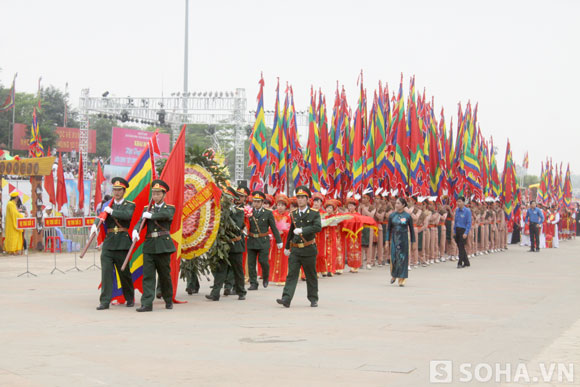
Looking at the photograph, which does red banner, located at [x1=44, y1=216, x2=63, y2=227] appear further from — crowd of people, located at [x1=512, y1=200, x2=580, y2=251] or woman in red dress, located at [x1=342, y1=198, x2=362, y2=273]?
crowd of people, located at [x1=512, y1=200, x2=580, y2=251]

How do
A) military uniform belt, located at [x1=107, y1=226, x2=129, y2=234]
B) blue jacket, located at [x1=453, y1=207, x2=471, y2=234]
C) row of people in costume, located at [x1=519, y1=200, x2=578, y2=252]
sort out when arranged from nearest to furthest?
military uniform belt, located at [x1=107, y1=226, x2=129, y2=234] < blue jacket, located at [x1=453, y1=207, x2=471, y2=234] < row of people in costume, located at [x1=519, y1=200, x2=578, y2=252]

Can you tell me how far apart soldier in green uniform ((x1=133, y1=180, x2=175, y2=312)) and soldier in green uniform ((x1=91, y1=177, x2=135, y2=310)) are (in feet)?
1.15

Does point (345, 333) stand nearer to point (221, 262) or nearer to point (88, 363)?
point (88, 363)

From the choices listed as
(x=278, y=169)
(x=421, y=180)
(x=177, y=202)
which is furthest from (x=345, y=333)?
(x=421, y=180)

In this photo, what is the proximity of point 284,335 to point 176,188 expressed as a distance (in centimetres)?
383

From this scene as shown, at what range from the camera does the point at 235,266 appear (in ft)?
42.5

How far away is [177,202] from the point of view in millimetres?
11938

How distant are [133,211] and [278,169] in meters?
9.63

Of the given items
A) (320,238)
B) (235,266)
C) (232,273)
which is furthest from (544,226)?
(235,266)

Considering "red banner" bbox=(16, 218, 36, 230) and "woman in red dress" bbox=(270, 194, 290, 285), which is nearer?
"woman in red dress" bbox=(270, 194, 290, 285)

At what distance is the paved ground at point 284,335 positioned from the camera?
6.91 meters

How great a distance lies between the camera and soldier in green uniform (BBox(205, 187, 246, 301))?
12727 mm

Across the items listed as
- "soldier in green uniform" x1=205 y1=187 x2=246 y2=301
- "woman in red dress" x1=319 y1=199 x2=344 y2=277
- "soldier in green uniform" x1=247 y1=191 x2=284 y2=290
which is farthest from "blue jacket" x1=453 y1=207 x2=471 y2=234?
"soldier in green uniform" x1=205 y1=187 x2=246 y2=301

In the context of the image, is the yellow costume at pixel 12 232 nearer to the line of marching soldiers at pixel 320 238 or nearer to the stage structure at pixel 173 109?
the line of marching soldiers at pixel 320 238
